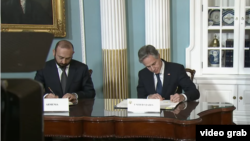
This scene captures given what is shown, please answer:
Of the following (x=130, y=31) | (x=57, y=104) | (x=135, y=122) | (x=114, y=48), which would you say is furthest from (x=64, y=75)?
(x=130, y=31)

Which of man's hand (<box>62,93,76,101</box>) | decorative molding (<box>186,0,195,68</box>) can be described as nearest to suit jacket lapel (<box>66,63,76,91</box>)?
man's hand (<box>62,93,76,101</box>)

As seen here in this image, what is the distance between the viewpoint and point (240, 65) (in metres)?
4.62

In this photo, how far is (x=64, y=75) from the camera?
3514 millimetres

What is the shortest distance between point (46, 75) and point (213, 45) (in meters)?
2.45

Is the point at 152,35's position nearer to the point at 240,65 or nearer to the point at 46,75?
the point at 240,65

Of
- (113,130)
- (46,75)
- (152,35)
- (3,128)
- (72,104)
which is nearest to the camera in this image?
(3,128)

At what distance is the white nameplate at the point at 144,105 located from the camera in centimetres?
257

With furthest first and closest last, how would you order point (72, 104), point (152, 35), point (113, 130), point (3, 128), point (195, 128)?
point (152, 35)
point (72, 104)
point (113, 130)
point (195, 128)
point (3, 128)

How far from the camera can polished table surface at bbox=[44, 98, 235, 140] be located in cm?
241

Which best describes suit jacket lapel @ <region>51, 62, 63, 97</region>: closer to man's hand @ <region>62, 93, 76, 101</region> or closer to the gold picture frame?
man's hand @ <region>62, 93, 76, 101</region>

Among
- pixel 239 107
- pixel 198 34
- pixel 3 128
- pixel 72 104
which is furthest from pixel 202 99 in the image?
pixel 3 128

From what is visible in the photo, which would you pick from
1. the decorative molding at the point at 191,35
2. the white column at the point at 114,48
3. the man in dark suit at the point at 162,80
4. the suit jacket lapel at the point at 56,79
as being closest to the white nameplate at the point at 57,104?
the suit jacket lapel at the point at 56,79

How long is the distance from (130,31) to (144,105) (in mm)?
2282

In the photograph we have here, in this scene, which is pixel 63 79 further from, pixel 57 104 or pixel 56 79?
pixel 57 104
